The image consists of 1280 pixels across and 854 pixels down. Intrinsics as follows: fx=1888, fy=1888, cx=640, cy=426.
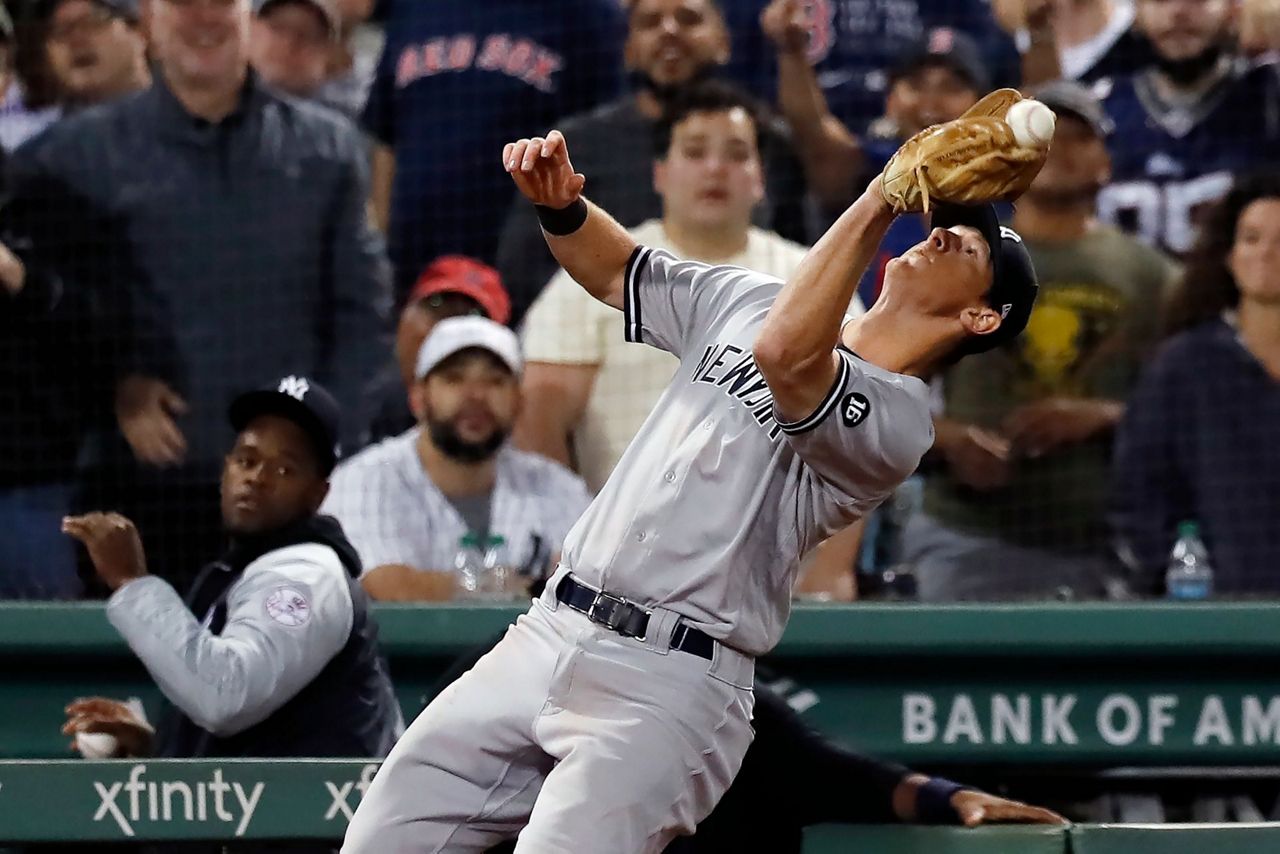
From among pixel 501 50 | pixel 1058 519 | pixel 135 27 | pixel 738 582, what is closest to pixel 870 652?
pixel 1058 519

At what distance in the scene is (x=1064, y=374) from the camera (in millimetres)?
4762

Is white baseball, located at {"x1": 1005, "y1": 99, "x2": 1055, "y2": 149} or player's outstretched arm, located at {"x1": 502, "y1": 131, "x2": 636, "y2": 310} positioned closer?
white baseball, located at {"x1": 1005, "y1": 99, "x2": 1055, "y2": 149}

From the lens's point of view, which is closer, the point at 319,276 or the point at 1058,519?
the point at 1058,519

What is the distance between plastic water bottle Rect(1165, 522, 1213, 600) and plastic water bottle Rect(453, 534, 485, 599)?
62.2 inches

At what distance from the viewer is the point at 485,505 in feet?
14.8

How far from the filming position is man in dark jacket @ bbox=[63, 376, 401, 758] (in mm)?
3018

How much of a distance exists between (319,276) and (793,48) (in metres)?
1.42

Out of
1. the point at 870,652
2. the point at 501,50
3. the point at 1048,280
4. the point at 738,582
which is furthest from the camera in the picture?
the point at 501,50

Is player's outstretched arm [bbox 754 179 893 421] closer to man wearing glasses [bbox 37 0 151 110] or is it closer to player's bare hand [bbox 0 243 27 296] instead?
player's bare hand [bbox 0 243 27 296]

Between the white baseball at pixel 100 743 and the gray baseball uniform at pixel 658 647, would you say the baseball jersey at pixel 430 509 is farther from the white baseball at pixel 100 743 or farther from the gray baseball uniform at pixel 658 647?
the gray baseball uniform at pixel 658 647

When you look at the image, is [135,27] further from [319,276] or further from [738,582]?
[738,582]

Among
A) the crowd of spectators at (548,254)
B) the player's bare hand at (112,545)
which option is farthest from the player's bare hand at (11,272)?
the player's bare hand at (112,545)

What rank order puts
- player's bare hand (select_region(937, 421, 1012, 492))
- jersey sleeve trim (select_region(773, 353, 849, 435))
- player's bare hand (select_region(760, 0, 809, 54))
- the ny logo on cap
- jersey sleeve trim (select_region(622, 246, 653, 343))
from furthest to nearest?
player's bare hand (select_region(760, 0, 809, 54)) → player's bare hand (select_region(937, 421, 1012, 492)) → the ny logo on cap → jersey sleeve trim (select_region(622, 246, 653, 343)) → jersey sleeve trim (select_region(773, 353, 849, 435))

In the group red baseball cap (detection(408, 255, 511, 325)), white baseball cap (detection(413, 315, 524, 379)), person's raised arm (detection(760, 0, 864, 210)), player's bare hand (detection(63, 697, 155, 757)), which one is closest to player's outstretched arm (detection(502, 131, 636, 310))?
player's bare hand (detection(63, 697, 155, 757))
